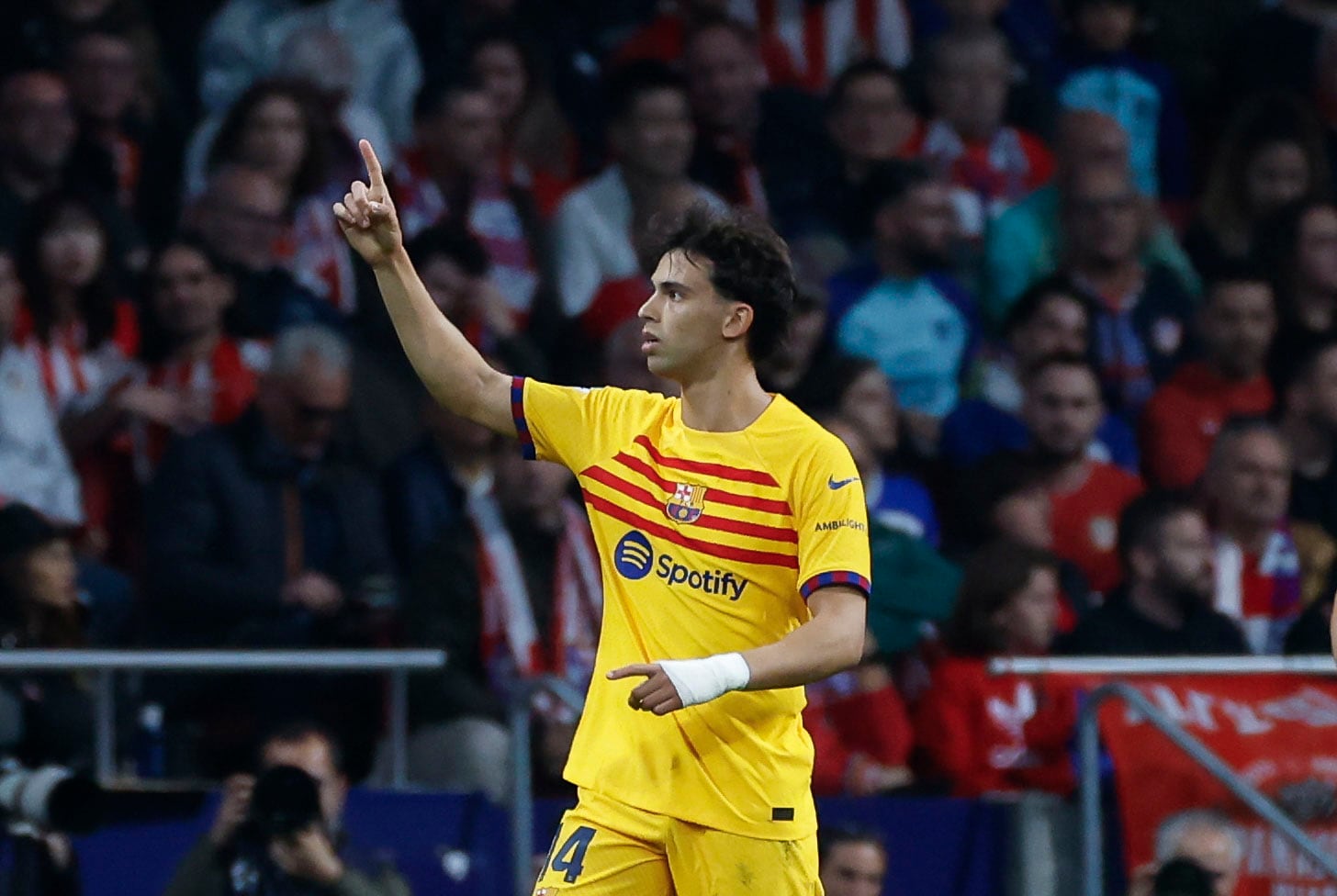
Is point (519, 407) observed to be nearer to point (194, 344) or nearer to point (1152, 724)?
point (1152, 724)

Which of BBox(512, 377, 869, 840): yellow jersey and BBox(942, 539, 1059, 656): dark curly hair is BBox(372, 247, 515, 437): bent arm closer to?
BBox(512, 377, 869, 840): yellow jersey

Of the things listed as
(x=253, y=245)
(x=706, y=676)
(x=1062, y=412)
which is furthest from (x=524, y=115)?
(x=706, y=676)

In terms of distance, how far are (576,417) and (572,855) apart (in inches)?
37.7

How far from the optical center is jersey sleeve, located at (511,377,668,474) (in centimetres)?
528

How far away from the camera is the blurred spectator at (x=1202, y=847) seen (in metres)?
7.15

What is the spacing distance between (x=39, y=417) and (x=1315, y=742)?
4307mm

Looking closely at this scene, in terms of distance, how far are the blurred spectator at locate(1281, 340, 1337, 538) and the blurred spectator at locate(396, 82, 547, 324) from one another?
3.14 m

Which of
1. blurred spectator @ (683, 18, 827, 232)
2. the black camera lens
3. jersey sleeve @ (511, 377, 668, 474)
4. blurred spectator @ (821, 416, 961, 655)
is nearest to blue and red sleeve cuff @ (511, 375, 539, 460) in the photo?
jersey sleeve @ (511, 377, 668, 474)

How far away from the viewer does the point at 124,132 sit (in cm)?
923

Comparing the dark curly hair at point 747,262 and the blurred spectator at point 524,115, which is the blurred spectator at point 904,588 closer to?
the blurred spectator at point 524,115

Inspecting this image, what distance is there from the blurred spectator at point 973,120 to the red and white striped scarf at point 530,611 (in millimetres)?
3235

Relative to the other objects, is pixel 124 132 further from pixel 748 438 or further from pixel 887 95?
pixel 748 438

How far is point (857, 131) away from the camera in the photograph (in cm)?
1023

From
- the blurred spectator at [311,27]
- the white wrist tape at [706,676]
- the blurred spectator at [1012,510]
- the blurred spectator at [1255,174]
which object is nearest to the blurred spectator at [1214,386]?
the blurred spectator at [1255,174]
